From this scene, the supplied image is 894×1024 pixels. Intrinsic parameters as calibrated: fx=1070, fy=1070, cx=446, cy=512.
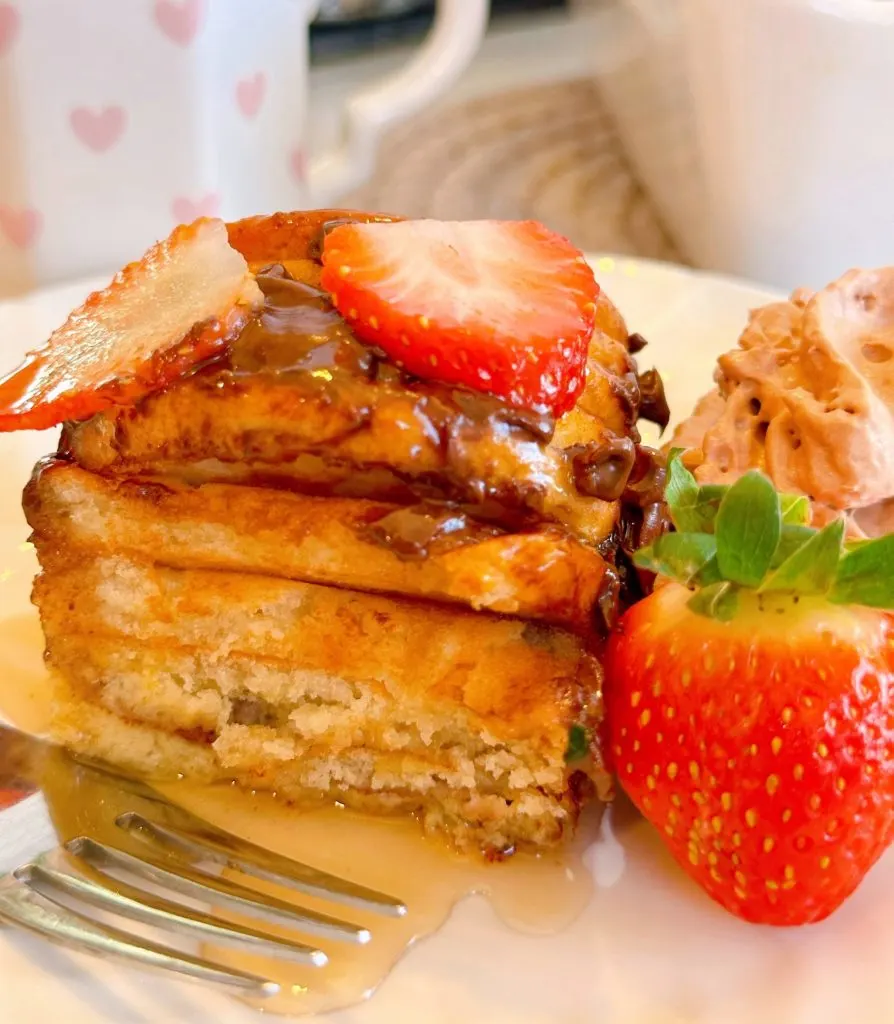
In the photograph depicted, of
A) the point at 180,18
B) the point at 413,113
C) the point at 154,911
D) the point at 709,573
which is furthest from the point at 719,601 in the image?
the point at 413,113

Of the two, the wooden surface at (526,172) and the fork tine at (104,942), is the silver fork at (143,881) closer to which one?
the fork tine at (104,942)

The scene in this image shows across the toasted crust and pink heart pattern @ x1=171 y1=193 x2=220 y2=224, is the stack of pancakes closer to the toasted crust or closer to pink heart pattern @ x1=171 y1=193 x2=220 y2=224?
the toasted crust

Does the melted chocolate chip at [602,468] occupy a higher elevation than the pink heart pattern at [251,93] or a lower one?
lower

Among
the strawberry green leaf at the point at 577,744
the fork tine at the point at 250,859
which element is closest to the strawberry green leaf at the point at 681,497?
the strawberry green leaf at the point at 577,744

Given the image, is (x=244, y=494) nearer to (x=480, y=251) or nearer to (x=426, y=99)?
(x=480, y=251)

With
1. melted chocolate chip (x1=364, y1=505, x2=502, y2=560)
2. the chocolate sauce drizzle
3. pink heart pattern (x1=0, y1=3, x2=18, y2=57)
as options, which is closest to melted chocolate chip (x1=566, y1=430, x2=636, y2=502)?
the chocolate sauce drizzle

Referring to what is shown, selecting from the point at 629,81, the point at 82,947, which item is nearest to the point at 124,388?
the point at 82,947
